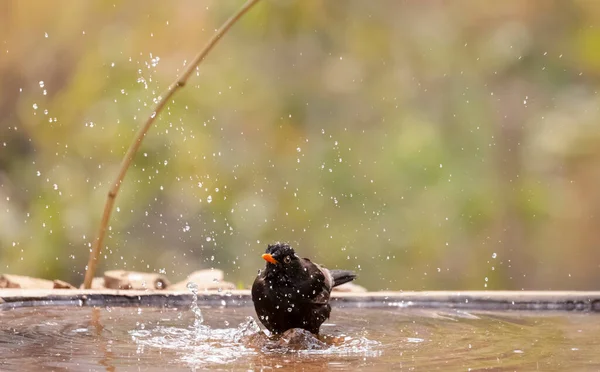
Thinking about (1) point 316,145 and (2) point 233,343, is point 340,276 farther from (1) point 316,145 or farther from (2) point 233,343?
(1) point 316,145

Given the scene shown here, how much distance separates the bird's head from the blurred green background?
4927mm

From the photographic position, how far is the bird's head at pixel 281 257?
3.16 meters

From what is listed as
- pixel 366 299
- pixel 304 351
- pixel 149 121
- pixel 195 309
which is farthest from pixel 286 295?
pixel 149 121

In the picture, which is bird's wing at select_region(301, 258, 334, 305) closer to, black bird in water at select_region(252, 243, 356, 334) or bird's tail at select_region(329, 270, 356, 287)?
black bird in water at select_region(252, 243, 356, 334)

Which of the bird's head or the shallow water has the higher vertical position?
the bird's head

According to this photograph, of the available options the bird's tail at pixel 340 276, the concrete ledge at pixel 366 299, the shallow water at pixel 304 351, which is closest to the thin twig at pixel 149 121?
the concrete ledge at pixel 366 299

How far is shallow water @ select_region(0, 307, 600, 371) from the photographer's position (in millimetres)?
2445

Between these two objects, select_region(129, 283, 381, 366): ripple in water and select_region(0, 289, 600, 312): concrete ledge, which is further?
select_region(0, 289, 600, 312): concrete ledge

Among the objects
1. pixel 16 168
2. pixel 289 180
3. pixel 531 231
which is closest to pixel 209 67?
pixel 289 180

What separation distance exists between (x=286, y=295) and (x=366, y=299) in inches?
43.3

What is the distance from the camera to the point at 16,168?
830 centimetres

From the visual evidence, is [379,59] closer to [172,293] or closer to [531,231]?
[531,231]

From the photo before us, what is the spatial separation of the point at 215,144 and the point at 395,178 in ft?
6.02

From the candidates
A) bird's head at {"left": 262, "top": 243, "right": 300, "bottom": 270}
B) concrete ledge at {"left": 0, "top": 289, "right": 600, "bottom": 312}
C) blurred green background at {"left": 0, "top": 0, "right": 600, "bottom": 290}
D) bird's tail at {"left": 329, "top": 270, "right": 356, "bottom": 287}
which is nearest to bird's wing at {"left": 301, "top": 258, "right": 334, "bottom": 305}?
bird's head at {"left": 262, "top": 243, "right": 300, "bottom": 270}
